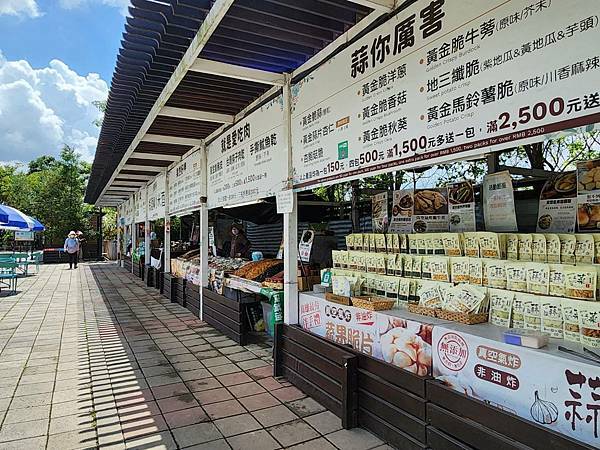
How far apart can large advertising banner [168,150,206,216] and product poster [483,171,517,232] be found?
192 inches

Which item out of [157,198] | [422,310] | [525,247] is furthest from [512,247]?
[157,198]

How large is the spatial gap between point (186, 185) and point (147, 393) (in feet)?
15.7

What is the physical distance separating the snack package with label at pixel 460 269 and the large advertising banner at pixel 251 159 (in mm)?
1865

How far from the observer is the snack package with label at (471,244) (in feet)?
8.85

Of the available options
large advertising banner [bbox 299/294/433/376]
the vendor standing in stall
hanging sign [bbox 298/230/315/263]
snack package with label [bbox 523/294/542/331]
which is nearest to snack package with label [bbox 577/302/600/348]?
snack package with label [bbox 523/294/542/331]

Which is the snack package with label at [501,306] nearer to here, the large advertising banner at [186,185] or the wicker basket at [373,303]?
the wicker basket at [373,303]

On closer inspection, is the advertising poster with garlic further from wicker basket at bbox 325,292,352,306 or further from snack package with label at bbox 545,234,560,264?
wicker basket at bbox 325,292,352,306

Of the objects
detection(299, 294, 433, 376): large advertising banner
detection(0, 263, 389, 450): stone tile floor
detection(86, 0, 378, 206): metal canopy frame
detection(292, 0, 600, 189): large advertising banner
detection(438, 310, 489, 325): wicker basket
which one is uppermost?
detection(86, 0, 378, 206): metal canopy frame

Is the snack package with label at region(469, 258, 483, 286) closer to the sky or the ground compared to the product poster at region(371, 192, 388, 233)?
closer to the ground

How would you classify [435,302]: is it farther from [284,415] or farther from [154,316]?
[154,316]

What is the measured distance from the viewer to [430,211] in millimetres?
3393

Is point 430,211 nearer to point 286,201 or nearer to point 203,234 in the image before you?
point 286,201

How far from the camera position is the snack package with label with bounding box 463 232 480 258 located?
2.70 m

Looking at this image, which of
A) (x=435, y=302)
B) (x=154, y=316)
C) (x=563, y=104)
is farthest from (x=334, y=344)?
(x=154, y=316)
